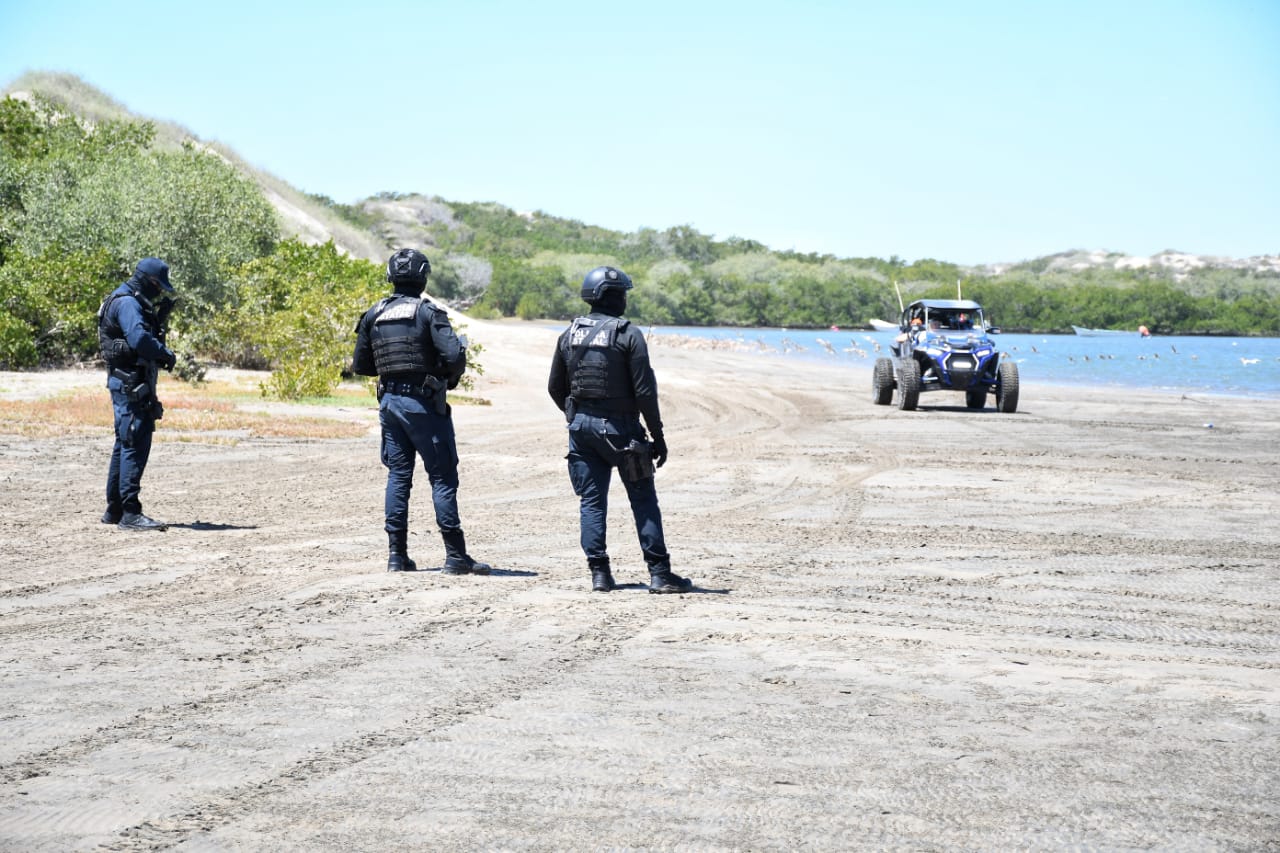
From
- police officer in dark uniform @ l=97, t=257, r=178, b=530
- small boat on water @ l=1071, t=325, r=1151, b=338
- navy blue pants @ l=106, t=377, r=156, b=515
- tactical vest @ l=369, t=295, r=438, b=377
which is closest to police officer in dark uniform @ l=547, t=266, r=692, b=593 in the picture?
tactical vest @ l=369, t=295, r=438, b=377

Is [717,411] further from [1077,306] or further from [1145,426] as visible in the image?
[1077,306]

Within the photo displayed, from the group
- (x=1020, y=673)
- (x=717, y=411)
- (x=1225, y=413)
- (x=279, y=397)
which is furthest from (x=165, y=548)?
(x=1225, y=413)

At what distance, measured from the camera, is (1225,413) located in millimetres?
28250

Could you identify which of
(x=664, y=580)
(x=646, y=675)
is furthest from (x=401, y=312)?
(x=646, y=675)

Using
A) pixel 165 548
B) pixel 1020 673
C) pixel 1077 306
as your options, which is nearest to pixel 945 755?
pixel 1020 673

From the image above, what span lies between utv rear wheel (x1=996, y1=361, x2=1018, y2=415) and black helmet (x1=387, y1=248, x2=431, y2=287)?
60.5 feet

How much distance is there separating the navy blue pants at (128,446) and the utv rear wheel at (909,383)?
1689 cm

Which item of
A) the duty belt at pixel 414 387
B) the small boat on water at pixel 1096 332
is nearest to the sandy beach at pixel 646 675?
the duty belt at pixel 414 387

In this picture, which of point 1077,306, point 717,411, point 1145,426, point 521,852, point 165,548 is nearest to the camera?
point 521,852

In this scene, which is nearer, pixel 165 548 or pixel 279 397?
pixel 165 548

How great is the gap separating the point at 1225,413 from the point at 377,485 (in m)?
20.9

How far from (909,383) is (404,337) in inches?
696

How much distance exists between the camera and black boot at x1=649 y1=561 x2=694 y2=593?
816 centimetres

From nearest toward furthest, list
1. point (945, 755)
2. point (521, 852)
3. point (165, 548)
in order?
point (521, 852)
point (945, 755)
point (165, 548)
